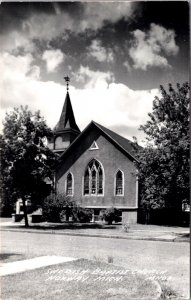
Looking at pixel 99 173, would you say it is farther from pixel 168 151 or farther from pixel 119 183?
pixel 168 151

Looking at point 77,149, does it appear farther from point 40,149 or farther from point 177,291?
point 177,291

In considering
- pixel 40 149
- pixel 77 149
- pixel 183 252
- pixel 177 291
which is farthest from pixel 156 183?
pixel 77 149

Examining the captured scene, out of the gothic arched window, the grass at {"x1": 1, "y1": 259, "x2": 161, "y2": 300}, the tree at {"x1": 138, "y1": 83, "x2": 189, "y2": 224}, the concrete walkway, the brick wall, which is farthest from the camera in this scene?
the gothic arched window

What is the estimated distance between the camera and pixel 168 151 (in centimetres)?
1942

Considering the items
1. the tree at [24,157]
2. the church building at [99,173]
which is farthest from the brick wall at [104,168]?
Answer: the tree at [24,157]

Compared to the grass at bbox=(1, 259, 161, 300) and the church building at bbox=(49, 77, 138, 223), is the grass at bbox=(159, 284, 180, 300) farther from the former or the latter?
the church building at bbox=(49, 77, 138, 223)

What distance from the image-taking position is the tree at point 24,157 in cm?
2556

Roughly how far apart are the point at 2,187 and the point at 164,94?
1251 centimetres

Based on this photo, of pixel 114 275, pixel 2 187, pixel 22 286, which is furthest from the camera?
pixel 2 187

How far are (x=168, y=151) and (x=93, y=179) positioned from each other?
55.0 feet

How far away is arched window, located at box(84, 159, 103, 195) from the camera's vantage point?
115 feet

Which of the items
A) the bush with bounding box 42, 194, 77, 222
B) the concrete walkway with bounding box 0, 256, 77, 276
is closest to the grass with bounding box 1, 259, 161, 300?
the concrete walkway with bounding box 0, 256, 77, 276

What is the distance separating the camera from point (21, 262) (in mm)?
10844

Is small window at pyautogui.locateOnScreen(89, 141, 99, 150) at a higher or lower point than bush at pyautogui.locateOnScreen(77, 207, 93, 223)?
higher
